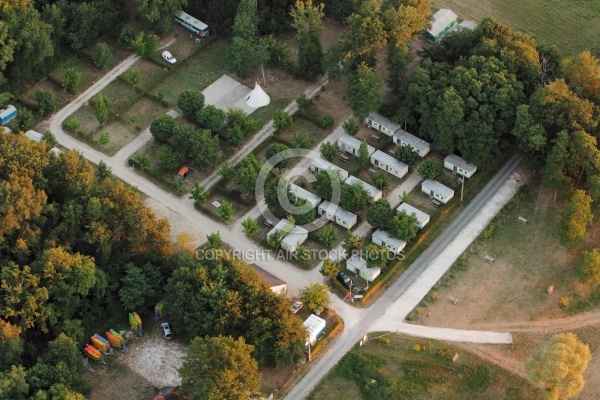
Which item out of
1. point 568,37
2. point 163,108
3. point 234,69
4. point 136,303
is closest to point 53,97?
point 163,108

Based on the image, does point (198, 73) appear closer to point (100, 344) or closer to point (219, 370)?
point (100, 344)

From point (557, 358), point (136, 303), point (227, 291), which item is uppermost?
point (557, 358)

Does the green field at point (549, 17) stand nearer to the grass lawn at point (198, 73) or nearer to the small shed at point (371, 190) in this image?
the grass lawn at point (198, 73)

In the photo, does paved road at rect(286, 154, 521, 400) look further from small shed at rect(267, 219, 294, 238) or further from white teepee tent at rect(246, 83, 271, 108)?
white teepee tent at rect(246, 83, 271, 108)

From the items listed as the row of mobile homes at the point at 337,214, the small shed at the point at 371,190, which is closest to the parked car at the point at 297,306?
the row of mobile homes at the point at 337,214

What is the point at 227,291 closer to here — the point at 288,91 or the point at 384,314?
the point at 384,314

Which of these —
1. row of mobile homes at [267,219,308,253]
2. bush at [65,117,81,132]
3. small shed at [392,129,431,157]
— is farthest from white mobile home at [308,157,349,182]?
bush at [65,117,81,132]

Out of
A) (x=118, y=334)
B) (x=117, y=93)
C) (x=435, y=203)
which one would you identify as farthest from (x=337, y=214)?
(x=117, y=93)
